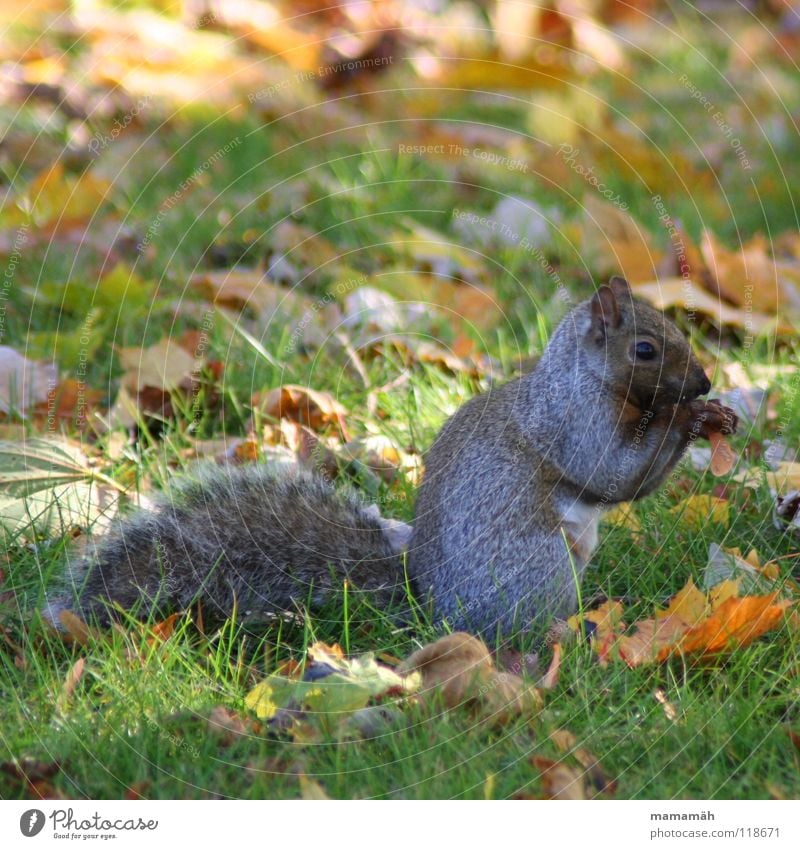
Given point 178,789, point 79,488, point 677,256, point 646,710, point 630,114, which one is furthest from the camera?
point 630,114

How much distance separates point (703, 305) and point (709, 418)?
2.54 feet

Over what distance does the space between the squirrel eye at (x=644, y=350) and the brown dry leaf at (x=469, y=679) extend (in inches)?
20.2

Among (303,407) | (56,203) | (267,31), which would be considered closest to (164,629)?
(303,407)

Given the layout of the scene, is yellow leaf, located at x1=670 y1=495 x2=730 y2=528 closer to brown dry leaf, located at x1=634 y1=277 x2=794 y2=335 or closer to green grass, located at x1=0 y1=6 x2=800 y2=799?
green grass, located at x1=0 y1=6 x2=800 y2=799

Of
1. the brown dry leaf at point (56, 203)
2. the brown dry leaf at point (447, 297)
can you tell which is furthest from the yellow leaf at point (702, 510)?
the brown dry leaf at point (56, 203)

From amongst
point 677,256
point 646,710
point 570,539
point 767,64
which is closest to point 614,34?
point 767,64

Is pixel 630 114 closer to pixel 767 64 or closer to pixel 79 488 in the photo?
pixel 767 64

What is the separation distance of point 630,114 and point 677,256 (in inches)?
48.1

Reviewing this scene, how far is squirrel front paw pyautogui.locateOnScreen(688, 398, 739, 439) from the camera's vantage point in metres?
1.78

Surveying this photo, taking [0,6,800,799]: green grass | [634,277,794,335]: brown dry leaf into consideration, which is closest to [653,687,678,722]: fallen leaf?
[0,6,800,799]: green grass

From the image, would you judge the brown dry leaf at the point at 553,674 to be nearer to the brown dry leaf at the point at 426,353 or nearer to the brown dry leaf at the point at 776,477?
the brown dry leaf at the point at 776,477

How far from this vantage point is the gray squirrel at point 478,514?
1707 millimetres

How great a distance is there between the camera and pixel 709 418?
5.87 ft

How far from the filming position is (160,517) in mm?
1746
